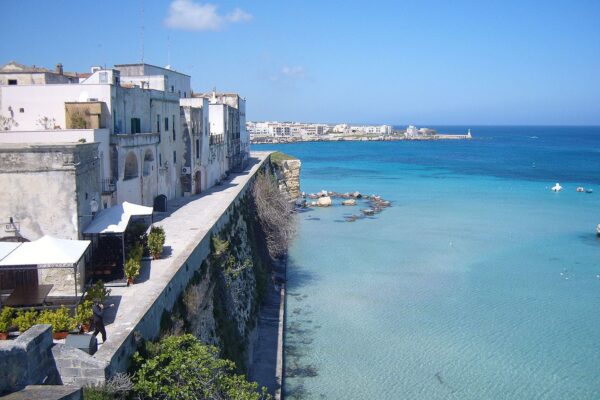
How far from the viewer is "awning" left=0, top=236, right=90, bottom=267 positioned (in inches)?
468

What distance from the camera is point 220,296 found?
17688mm

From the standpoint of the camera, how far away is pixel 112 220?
51.7 feet

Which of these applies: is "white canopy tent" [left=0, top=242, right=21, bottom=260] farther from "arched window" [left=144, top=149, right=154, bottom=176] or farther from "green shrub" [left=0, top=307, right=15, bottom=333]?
"arched window" [left=144, top=149, right=154, bottom=176]

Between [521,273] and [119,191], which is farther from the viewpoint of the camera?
[521,273]

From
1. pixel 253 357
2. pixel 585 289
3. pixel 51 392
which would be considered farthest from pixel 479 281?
pixel 51 392

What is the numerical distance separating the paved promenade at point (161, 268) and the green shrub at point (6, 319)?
1887mm

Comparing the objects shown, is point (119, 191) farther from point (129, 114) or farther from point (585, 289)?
point (585, 289)

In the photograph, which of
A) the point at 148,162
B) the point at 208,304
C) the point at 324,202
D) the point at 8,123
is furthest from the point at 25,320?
the point at 324,202

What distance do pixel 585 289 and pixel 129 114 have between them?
2471 centimetres

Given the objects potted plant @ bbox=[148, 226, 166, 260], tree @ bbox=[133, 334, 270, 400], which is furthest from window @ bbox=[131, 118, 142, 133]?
tree @ bbox=[133, 334, 270, 400]

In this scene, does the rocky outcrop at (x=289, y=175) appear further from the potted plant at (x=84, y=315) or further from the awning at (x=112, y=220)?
the potted plant at (x=84, y=315)

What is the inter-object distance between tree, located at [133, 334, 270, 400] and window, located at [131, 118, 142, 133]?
13.7m

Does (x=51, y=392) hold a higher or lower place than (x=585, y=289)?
higher

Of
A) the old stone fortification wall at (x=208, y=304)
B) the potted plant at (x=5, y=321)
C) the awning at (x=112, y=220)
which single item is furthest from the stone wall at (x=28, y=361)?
the awning at (x=112, y=220)
